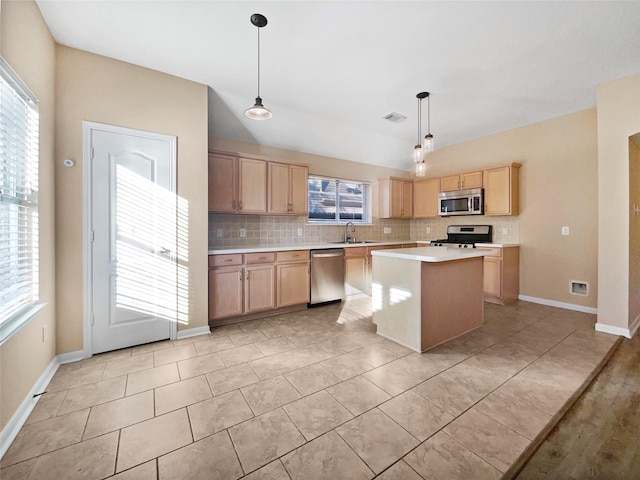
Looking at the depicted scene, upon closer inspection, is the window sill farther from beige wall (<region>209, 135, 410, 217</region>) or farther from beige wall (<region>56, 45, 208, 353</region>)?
beige wall (<region>209, 135, 410, 217</region>)

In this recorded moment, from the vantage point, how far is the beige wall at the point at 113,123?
238 cm

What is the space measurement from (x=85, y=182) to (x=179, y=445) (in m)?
2.32

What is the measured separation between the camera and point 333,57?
260cm

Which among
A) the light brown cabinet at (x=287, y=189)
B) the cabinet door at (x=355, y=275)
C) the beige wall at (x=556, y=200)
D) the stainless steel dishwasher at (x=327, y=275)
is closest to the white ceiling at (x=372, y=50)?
the beige wall at (x=556, y=200)

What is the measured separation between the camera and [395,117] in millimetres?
4008

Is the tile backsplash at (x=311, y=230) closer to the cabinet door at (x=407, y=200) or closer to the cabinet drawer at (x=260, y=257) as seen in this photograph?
the cabinet door at (x=407, y=200)

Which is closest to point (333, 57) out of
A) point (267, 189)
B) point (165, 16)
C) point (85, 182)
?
point (165, 16)

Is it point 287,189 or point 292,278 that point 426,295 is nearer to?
point 292,278

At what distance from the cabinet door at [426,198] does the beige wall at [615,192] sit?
2.44m

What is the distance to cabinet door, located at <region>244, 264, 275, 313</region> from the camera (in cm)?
348

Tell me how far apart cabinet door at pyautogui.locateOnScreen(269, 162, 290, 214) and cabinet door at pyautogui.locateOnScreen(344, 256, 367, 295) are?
134cm

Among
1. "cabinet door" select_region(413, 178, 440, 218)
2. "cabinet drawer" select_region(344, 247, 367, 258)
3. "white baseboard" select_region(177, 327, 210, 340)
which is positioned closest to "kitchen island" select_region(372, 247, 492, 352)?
"cabinet drawer" select_region(344, 247, 367, 258)

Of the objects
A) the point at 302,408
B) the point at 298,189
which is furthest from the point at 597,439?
the point at 298,189

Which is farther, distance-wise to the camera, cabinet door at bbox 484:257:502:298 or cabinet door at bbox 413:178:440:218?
cabinet door at bbox 413:178:440:218
